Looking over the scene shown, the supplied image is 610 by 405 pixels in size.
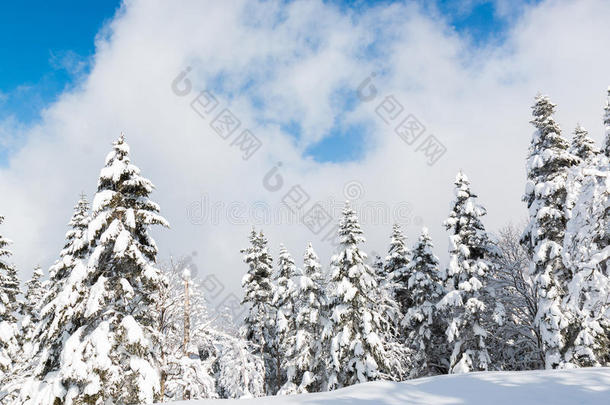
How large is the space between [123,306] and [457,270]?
54.6ft

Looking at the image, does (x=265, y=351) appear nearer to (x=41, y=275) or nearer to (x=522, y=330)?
(x=522, y=330)

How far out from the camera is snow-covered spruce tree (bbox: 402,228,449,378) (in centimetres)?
2483

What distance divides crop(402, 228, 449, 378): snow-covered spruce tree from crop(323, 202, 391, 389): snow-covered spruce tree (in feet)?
12.3

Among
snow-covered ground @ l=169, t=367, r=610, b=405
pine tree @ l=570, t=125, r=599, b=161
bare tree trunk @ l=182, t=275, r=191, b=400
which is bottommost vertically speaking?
snow-covered ground @ l=169, t=367, r=610, b=405

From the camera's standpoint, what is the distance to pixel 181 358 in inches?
535

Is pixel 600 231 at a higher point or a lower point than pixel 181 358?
higher

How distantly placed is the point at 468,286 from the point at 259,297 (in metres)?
13.6

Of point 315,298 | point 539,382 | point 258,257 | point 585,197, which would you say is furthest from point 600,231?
point 258,257

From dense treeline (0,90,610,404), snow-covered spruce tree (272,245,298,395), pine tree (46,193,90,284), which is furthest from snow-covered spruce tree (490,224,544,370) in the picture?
pine tree (46,193,90,284)

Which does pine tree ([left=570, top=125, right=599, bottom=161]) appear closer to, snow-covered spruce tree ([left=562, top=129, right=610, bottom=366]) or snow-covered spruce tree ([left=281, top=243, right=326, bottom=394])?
snow-covered spruce tree ([left=562, top=129, right=610, bottom=366])

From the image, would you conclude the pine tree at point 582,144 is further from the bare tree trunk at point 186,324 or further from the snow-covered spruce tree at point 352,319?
the bare tree trunk at point 186,324

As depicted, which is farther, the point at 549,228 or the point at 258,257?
the point at 258,257

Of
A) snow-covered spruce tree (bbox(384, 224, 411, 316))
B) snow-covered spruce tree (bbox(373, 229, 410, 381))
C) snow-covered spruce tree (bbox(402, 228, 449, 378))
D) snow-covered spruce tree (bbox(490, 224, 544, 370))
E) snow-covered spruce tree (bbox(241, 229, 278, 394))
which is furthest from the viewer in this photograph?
snow-covered spruce tree (bbox(384, 224, 411, 316))

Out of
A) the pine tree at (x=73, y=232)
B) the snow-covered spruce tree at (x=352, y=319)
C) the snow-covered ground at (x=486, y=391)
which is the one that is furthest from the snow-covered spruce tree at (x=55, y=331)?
the snow-covered spruce tree at (x=352, y=319)
